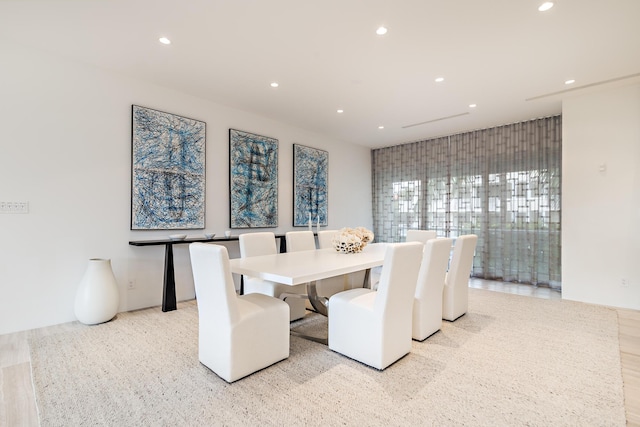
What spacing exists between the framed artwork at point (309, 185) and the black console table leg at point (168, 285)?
7.41ft

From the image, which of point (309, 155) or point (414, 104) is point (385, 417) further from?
point (309, 155)

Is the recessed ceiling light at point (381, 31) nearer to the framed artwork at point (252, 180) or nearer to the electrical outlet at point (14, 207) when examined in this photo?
the framed artwork at point (252, 180)

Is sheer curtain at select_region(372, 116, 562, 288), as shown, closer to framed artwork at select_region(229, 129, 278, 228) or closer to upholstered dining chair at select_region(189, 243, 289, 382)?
framed artwork at select_region(229, 129, 278, 228)

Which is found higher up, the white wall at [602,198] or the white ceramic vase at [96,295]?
the white wall at [602,198]

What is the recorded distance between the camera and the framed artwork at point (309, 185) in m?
5.43

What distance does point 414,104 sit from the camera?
434cm

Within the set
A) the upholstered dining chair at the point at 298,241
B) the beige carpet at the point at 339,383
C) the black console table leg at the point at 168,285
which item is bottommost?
the beige carpet at the point at 339,383

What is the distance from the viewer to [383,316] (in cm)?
215

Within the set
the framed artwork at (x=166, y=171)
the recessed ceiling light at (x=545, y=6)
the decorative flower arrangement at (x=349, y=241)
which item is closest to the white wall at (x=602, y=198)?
the recessed ceiling light at (x=545, y=6)

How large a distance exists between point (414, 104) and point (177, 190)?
11.2ft

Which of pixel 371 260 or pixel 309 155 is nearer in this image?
pixel 371 260

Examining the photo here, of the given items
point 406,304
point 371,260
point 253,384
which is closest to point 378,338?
point 406,304

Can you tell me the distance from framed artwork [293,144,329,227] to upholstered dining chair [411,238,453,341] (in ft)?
9.73

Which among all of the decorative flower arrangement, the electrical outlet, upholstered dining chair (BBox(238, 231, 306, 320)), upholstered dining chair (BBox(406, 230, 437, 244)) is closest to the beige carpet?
upholstered dining chair (BBox(238, 231, 306, 320))
